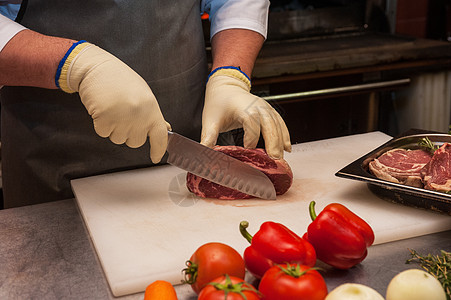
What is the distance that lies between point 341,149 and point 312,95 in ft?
3.27

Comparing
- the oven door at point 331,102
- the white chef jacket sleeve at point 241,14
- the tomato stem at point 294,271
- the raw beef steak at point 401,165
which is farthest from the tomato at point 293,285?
the oven door at point 331,102

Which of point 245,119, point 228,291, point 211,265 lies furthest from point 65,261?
point 245,119

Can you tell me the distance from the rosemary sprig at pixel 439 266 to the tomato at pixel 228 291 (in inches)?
15.4

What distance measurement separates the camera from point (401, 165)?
5.18ft

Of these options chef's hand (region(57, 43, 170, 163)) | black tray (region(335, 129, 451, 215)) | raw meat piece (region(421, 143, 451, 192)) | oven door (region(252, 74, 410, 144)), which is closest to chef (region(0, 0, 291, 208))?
chef's hand (region(57, 43, 170, 163))

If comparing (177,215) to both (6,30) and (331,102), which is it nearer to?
(6,30)

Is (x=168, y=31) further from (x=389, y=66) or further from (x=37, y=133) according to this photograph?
(x=389, y=66)

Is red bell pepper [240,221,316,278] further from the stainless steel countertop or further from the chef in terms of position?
the chef

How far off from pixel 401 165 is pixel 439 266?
1.67ft

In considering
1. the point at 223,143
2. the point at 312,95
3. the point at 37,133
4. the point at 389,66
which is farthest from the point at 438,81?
the point at 37,133

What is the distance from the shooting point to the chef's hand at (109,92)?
1.44 metres

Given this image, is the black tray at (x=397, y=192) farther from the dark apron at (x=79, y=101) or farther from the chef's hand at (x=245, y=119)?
the dark apron at (x=79, y=101)

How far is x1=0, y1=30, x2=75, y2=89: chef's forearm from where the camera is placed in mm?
1479

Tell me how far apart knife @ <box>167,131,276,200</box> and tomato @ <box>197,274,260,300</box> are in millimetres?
608
